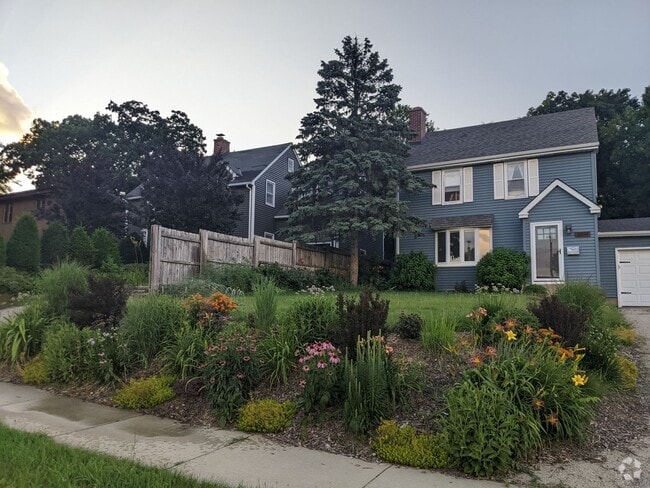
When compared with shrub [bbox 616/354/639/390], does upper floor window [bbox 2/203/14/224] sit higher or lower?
higher

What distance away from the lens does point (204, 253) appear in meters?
13.0

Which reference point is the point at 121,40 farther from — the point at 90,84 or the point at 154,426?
the point at 154,426

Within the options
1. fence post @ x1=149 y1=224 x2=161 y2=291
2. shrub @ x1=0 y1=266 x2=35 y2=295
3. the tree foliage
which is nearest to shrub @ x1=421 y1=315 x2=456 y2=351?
fence post @ x1=149 y1=224 x2=161 y2=291

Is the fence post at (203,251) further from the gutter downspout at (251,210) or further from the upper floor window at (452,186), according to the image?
the gutter downspout at (251,210)

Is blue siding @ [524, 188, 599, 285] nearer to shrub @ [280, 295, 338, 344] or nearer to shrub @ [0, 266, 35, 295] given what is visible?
shrub @ [280, 295, 338, 344]

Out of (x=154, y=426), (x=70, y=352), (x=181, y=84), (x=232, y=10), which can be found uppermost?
(x=232, y=10)

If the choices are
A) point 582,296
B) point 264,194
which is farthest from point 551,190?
point 264,194

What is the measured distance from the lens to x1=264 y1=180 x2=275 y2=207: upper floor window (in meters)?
26.2

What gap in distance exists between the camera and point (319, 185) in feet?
60.4

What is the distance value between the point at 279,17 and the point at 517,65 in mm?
6450

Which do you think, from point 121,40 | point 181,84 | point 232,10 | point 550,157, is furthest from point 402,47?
point 550,157

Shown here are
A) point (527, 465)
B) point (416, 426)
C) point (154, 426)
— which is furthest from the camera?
point (154, 426)

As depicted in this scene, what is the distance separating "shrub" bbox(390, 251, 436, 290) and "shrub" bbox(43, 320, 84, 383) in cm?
1398

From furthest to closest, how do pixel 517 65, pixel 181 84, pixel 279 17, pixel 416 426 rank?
pixel 517 65, pixel 181 84, pixel 279 17, pixel 416 426
